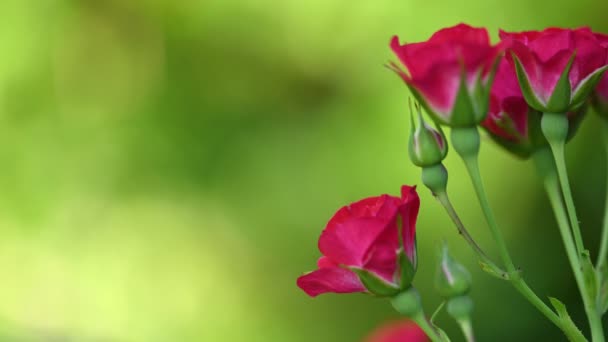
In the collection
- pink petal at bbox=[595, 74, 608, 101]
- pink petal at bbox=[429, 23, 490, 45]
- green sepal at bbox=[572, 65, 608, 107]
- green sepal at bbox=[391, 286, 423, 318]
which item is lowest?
green sepal at bbox=[391, 286, 423, 318]

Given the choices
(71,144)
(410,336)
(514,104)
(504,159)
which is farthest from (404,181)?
(514,104)

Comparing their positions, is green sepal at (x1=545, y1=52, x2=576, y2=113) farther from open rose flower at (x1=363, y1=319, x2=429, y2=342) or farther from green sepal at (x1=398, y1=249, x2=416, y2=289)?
open rose flower at (x1=363, y1=319, x2=429, y2=342)

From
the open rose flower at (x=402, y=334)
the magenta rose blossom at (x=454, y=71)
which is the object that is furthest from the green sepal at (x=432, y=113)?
the open rose flower at (x=402, y=334)


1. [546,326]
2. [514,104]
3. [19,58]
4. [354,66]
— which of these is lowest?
[546,326]

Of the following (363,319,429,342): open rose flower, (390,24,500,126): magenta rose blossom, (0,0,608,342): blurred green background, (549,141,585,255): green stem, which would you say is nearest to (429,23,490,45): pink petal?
(390,24,500,126): magenta rose blossom

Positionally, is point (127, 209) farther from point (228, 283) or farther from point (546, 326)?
point (546, 326)

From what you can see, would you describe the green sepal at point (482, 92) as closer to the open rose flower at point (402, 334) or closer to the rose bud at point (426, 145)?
the rose bud at point (426, 145)

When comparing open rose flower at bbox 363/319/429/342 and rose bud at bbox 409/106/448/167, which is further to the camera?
open rose flower at bbox 363/319/429/342
